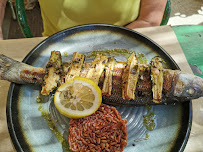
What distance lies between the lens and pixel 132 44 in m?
1.74

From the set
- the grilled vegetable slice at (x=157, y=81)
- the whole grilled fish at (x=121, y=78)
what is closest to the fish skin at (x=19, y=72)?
the whole grilled fish at (x=121, y=78)

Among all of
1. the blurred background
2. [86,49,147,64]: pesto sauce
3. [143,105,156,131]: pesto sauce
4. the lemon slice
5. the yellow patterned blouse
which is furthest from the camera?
the blurred background

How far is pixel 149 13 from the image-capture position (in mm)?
2010

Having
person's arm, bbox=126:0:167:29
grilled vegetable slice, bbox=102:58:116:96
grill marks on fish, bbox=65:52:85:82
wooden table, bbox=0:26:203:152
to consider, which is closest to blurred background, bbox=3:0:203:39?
wooden table, bbox=0:26:203:152

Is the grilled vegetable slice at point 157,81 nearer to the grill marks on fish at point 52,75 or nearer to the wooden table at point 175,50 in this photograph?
the wooden table at point 175,50

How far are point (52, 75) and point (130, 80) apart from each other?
0.55 meters

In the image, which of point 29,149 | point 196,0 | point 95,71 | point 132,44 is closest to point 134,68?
point 95,71

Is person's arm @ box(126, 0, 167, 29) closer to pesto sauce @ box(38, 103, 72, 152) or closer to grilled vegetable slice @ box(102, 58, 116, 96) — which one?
grilled vegetable slice @ box(102, 58, 116, 96)

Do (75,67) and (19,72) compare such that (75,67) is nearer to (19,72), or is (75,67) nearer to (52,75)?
(52,75)

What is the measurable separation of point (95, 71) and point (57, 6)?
0.82 m

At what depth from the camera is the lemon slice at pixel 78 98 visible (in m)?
1.31

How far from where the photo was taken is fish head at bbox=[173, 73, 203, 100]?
1368 millimetres

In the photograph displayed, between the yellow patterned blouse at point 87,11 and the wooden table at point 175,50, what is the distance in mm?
226

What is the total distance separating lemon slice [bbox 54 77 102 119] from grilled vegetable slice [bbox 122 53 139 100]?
18 cm
